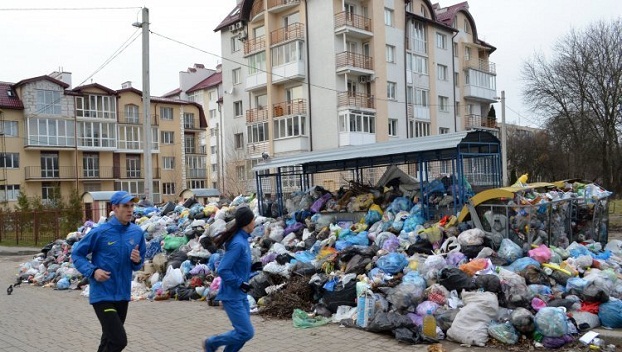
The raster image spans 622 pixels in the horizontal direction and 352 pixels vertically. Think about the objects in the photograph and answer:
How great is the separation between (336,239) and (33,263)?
8.80 m

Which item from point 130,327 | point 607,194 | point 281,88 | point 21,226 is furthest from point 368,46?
point 130,327

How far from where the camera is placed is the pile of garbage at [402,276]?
6.30m

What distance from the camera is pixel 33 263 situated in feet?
46.0

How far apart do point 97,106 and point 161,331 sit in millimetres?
43452

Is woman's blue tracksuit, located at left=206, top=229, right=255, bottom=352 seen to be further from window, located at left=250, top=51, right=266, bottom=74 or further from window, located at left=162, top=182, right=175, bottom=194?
window, located at left=162, top=182, right=175, bottom=194

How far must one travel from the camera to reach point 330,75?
33125 mm

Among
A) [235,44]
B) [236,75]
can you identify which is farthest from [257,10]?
[236,75]

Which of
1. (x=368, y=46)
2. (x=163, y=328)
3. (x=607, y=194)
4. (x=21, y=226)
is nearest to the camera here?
(x=163, y=328)

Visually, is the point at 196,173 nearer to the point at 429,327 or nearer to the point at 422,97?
the point at 422,97

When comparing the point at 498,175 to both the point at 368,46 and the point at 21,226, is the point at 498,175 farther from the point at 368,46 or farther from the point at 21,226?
the point at 368,46

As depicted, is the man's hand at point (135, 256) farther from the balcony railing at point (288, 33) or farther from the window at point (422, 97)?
the window at point (422, 97)

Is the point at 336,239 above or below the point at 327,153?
below

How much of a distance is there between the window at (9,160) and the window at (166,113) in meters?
13.4

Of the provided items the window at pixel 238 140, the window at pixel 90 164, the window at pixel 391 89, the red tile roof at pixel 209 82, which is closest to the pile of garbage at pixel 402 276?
the window at pixel 391 89
